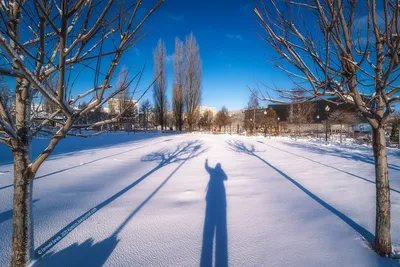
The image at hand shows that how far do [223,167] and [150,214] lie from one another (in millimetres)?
3476

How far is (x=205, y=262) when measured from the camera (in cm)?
172

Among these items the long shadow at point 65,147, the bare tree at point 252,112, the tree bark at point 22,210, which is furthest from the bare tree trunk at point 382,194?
the bare tree at point 252,112

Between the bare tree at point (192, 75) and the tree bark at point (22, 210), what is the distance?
2995 cm

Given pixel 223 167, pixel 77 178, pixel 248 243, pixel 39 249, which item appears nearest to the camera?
pixel 39 249

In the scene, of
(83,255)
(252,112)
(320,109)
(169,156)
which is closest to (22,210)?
(83,255)

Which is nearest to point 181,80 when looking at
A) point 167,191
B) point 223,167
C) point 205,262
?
point 223,167

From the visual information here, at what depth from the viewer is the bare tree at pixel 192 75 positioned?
1187 inches

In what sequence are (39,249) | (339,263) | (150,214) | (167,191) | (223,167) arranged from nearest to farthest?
(339,263) → (39,249) → (150,214) → (167,191) → (223,167)

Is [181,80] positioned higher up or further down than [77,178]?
higher up

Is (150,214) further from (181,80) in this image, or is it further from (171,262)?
(181,80)

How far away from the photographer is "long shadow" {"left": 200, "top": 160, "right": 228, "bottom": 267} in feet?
5.82

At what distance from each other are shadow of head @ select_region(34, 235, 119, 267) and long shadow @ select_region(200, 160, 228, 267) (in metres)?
1.00

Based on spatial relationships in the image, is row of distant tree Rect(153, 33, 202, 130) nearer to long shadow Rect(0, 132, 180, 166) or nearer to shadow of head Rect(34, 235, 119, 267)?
long shadow Rect(0, 132, 180, 166)

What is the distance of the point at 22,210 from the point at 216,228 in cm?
194
